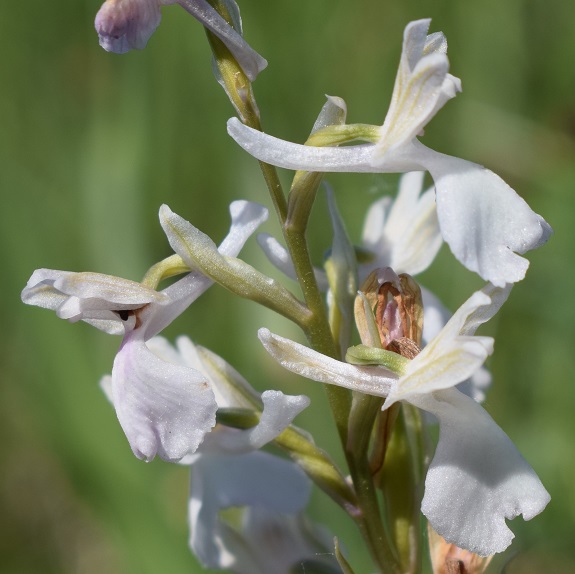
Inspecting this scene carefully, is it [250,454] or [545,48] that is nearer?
[250,454]

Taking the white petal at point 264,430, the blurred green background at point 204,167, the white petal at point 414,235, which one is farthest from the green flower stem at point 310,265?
the blurred green background at point 204,167

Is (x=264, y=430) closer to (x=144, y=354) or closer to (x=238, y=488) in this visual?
(x=144, y=354)

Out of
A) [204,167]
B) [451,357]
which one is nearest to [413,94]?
[451,357]

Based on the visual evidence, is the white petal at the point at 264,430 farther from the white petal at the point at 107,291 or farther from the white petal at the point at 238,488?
the white petal at the point at 107,291

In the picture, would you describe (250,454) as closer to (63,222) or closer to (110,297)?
(110,297)

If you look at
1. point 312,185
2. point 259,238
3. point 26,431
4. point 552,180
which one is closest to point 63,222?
point 26,431

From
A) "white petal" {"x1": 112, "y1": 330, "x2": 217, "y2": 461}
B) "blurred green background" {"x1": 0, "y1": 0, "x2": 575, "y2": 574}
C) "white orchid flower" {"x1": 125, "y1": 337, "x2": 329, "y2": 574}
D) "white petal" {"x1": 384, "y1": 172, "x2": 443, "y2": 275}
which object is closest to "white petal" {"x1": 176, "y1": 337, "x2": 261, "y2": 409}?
"white orchid flower" {"x1": 125, "y1": 337, "x2": 329, "y2": 574}
